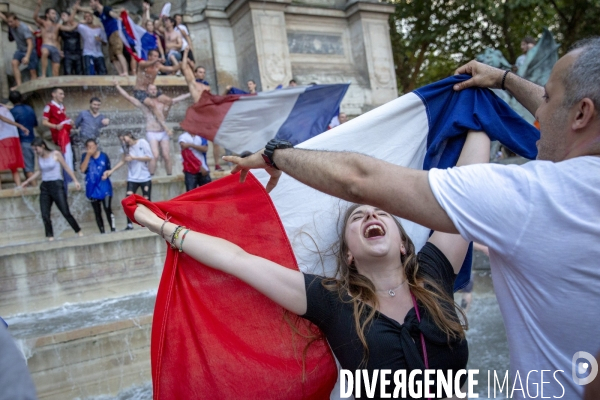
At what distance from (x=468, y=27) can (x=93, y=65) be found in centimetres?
1623

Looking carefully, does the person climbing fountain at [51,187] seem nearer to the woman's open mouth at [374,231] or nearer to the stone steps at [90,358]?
the stone steps at [90,358]

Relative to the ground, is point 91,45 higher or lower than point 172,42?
higher

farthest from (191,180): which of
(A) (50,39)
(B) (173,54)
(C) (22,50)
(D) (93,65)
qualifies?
(C) (22,50)

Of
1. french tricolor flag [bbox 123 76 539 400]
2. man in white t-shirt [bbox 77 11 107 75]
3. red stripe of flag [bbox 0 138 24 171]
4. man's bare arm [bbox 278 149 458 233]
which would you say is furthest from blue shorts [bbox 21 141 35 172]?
man's bare arm [bbox 278 149 458 233]

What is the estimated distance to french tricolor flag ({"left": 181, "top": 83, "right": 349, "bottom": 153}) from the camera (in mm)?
8617

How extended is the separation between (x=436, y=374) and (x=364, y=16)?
13.6 m

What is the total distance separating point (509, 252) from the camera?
1.54 m

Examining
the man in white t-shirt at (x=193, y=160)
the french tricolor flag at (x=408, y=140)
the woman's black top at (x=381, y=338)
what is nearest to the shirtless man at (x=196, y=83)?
the man in white t-shirt at (x=193, y=160)

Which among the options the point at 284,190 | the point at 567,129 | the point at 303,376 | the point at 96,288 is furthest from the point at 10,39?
the point at 567,129

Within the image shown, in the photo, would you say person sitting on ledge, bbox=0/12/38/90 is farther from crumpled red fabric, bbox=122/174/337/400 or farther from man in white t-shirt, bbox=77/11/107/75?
crumpled red fabric, bbox=122/174/337/400

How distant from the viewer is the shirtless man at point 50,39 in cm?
1201

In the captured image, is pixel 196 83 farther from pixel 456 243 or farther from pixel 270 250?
pixel 456 243

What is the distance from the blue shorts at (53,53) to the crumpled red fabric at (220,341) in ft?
36.0

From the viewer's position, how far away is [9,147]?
988 centimetres
